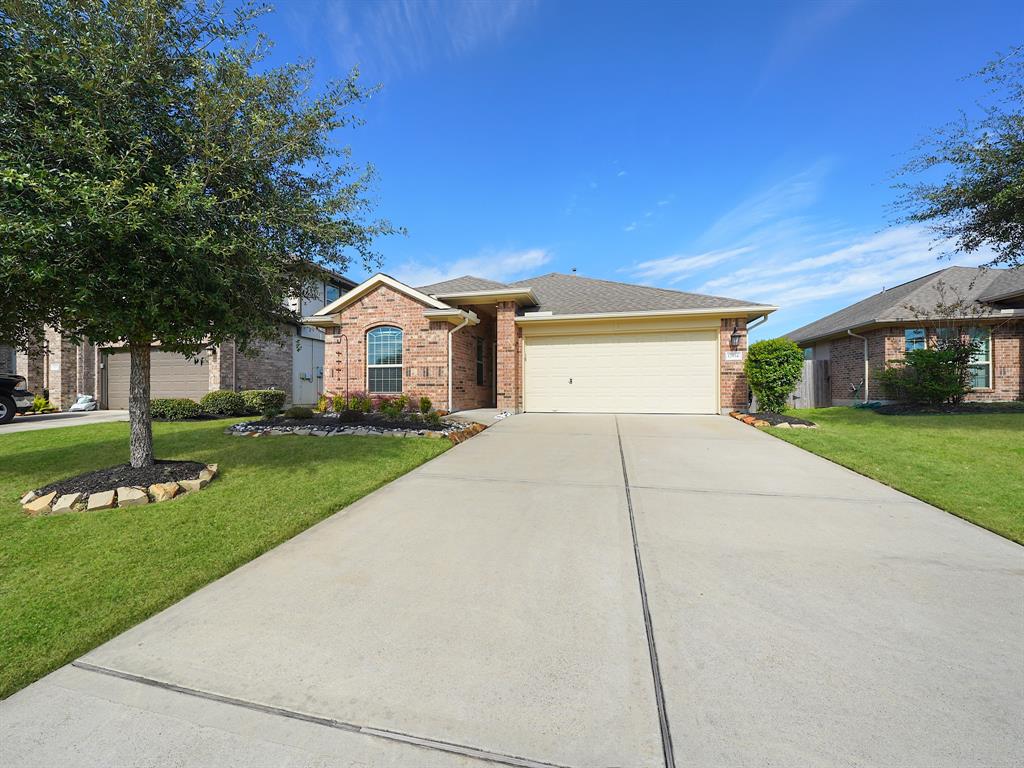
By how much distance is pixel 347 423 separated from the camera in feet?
28.3

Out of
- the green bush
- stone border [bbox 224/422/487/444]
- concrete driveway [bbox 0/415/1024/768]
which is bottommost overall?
concrete driveway [bbox 0/415/1024/768]

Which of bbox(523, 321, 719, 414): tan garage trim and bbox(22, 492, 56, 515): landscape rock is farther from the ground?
bbox(523, 321, 719, 414): tan garage trim

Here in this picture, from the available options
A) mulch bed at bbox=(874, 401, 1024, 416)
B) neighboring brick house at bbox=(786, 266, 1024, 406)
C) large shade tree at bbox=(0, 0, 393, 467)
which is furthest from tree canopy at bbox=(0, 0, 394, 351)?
neighboring brick house at bbox=(786, 266, 1024, 406)

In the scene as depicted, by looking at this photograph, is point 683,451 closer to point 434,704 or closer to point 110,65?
point 434,704

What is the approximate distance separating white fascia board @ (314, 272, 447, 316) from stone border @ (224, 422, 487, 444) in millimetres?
4281

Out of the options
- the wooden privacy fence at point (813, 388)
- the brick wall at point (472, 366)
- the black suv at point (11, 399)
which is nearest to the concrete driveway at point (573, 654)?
the brick wall at point (472, 366)

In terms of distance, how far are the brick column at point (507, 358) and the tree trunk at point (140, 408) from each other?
318 inches

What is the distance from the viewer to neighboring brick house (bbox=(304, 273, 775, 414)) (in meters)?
11.5

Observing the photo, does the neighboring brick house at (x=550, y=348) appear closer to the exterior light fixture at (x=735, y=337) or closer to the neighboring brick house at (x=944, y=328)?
the exterior light fixture at (x=735, y=337)

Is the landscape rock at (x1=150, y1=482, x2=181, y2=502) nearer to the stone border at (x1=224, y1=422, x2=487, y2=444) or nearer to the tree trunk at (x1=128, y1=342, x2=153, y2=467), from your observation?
the tree trunk at (x1=128, y1=342, x2=153, y2=467)

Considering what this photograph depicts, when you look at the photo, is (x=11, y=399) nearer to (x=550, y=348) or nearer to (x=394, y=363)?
(x=394, y=363)

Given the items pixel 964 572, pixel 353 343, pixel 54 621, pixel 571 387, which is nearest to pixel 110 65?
pixel 54 621

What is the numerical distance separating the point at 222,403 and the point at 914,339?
68.3ft

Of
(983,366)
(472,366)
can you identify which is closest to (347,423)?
(472,366)
